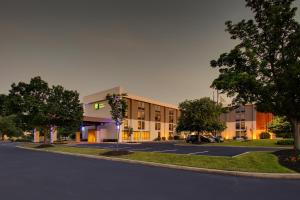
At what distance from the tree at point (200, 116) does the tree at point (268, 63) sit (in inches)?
1040

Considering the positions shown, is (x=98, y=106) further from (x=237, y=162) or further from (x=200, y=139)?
(x=237, y=162)

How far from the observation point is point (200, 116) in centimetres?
4566

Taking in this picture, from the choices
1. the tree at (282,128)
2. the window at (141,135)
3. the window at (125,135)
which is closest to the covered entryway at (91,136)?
the window at (125,135)

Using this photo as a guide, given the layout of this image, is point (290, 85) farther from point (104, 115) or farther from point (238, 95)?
point (104, 115)

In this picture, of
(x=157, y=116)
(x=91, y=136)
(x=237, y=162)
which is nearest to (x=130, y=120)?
(x=91, y=136)

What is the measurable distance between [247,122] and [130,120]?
41585 mm

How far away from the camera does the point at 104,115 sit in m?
69.6

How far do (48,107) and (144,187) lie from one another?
37074 mm

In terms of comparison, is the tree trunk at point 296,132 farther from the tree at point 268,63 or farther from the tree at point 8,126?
the tree at point 8,126

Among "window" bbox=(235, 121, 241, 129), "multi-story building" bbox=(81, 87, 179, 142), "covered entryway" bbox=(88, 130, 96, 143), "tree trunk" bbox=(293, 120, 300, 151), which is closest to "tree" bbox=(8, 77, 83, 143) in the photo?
"multi-story building" bbox=(81, 87, 179, 142)

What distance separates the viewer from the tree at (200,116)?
45500 mm

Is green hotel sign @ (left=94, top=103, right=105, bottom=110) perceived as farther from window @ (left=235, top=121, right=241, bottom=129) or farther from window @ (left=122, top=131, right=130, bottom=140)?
window @ (left=235, top=121, right=241, bottom=129)

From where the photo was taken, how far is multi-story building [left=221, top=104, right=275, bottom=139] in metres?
87.3

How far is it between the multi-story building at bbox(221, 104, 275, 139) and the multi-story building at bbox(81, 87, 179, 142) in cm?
2235
